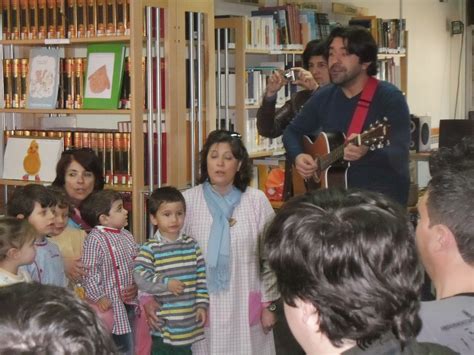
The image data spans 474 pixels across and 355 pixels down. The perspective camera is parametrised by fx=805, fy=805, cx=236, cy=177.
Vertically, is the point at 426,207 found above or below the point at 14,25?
below

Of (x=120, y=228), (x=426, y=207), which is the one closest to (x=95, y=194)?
(x=120, y=228)

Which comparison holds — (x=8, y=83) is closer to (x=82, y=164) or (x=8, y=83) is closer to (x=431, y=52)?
(x=82, y=164)

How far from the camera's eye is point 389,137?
11.8 feet

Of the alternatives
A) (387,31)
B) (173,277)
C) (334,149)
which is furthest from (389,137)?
(387,31)

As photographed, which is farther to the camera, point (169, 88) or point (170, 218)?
point (169, 88)

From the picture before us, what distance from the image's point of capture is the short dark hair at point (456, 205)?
1746 millimetres

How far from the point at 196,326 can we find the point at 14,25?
240cm

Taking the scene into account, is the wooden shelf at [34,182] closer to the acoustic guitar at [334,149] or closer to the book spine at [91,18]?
the book spine at [91,18]

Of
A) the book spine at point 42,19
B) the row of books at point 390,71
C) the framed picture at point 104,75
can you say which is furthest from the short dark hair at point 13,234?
the row of books at point 390,71

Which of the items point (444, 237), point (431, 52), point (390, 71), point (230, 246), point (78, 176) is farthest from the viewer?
point (431, 52)

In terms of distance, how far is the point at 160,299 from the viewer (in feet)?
11.6

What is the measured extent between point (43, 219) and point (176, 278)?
63 centimetres

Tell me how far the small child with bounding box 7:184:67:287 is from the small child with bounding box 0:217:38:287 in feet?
0.97

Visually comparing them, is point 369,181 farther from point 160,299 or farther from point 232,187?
point 160,299
